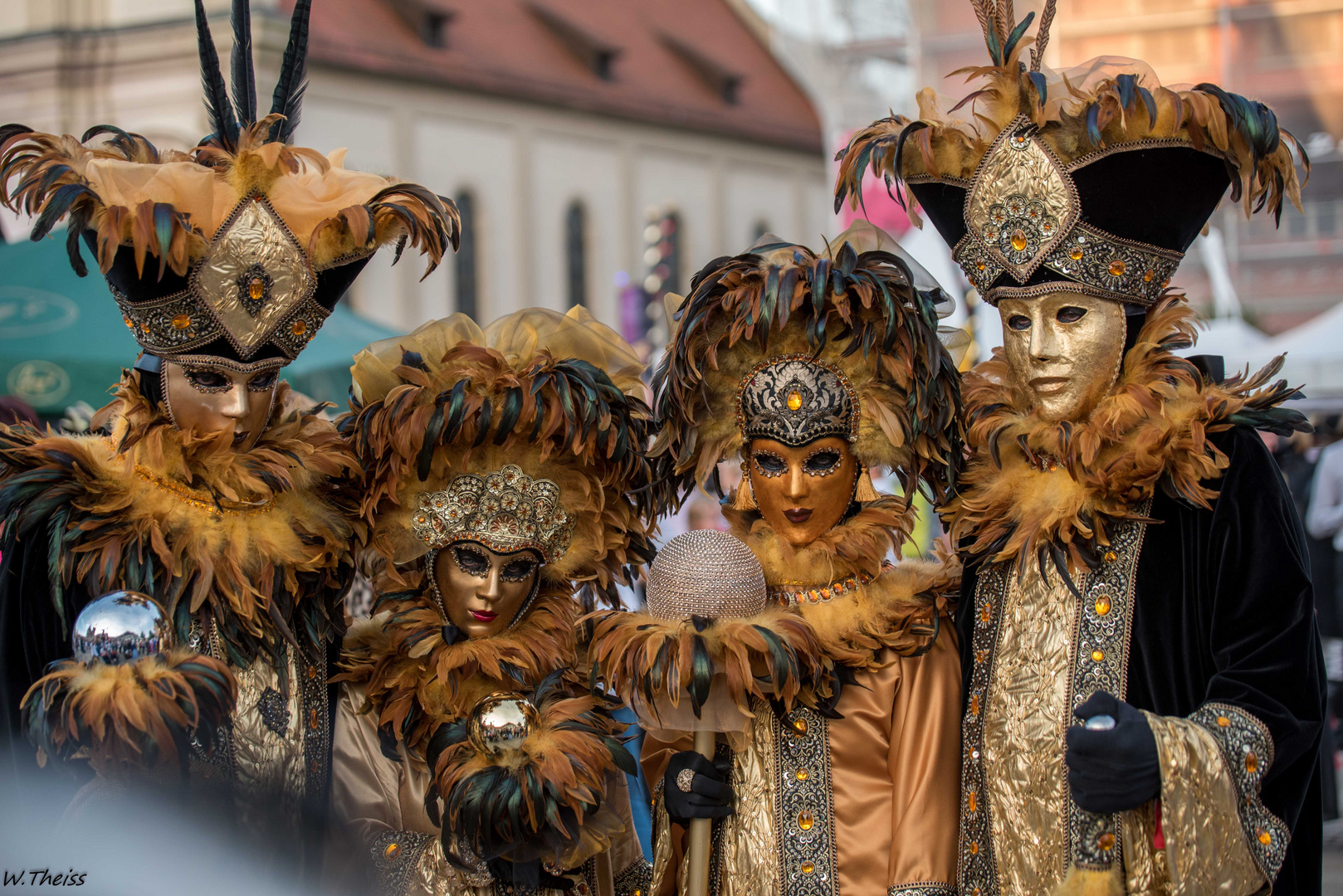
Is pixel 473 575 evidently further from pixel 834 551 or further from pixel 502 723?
pixel 834 551

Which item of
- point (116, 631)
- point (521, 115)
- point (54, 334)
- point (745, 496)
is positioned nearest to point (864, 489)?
point (745, 496)

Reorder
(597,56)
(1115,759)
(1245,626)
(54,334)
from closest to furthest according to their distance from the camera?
(1115,759) → (1245,626) → (54,334) → (597,56)

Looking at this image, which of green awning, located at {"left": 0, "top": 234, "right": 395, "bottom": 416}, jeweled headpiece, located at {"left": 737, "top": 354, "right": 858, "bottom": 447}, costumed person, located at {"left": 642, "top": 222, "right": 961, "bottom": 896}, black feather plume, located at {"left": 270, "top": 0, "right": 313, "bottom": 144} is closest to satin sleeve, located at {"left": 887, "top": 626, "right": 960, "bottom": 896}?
costumed person, located at {"left": 642, "top": 222, "right": 961, "bottom": 896}

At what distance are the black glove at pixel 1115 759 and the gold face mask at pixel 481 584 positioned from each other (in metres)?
1.47

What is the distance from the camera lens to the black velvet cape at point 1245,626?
116 inches

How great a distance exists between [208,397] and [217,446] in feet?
0.40

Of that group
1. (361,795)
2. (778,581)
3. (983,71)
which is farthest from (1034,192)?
(361,795)

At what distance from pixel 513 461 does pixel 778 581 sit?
2.51 feet

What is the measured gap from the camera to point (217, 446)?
3.42 m

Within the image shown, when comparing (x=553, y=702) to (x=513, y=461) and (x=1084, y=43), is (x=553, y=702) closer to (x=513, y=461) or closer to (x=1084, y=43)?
(x=513, y=461)

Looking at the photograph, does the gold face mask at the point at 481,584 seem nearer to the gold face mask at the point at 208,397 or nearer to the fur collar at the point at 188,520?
the fur collar at the point at 188,520

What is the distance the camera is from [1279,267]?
75.0 feet

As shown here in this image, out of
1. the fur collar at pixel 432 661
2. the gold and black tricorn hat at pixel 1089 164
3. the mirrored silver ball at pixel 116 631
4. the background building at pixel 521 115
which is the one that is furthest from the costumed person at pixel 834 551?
the background building at pixel 521 115

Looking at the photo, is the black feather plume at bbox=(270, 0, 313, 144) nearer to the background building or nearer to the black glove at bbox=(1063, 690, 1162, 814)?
the black glove at bbox=(1063, 690, 1162, 814)
